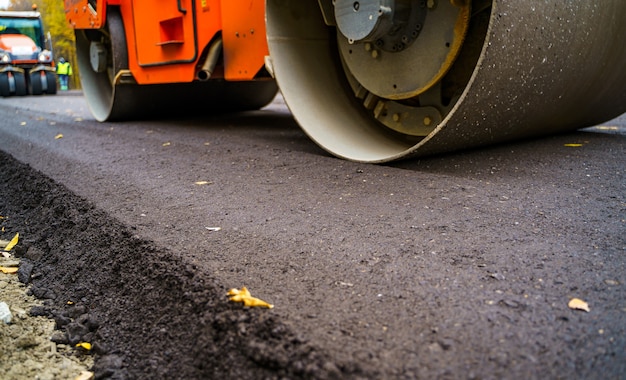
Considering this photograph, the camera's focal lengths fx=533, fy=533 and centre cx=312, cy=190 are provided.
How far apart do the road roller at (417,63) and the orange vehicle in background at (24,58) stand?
11.2 metres

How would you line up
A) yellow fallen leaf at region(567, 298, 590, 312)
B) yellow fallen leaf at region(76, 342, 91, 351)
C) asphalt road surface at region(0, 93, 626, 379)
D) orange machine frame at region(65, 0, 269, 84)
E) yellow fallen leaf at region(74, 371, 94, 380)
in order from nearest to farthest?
asphalt road surface at region(0, 93, 626, 379) → yellow fallen leaf at region(567, 298, 590, 312) → yellow fallen leaf at region(74, 371, 94, 380) → yellow fallen leaf at region(76, 342, 91, 351) → orange machine frame at region(65, 0, 269, 84)

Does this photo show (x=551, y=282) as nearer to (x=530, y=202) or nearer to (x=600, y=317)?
(x=600, y=317)

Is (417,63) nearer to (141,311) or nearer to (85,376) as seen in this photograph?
(141,311)

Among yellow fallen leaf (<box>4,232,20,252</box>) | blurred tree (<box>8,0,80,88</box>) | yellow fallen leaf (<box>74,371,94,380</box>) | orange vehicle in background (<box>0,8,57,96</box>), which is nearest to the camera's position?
yellow fallen leaf (<box>74,371,94,380</box>)

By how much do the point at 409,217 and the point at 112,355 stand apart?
3.58ft

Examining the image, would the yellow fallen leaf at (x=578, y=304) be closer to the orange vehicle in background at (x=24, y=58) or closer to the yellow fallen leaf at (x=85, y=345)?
the yellow fallen leaf at (x=85, y=345)

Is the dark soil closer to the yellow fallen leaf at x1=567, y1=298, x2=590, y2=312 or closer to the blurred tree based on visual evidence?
the yellow fallen leaf at x1=567, y1=298, x2=590, y2=312

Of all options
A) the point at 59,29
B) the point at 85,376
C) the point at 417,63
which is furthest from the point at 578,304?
the point at 59,29

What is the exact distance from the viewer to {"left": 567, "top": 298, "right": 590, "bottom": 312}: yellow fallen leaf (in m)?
1.25

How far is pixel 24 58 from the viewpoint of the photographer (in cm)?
1433

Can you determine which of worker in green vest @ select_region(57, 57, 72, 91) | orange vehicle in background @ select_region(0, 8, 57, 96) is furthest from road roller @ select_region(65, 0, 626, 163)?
worker in green vest @ select_region(57, 57, 72, 91)

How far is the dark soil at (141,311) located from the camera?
1.18 metres

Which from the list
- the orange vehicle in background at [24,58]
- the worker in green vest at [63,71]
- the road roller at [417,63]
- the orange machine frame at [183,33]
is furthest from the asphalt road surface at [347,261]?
the worker in green vest at [63,71]

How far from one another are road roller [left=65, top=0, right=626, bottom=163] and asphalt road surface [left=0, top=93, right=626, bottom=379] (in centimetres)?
22
